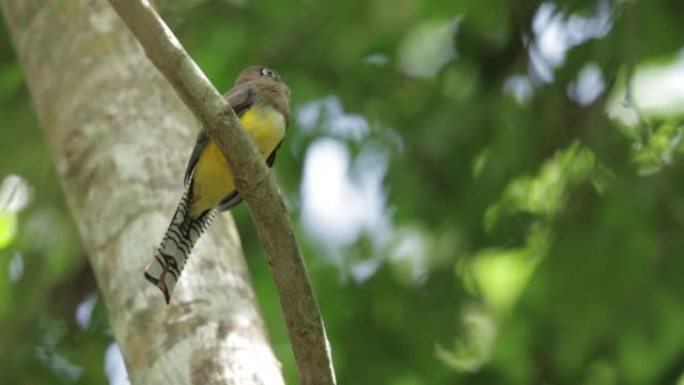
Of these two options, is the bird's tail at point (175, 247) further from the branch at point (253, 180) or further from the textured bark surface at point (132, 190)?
the branch at point (253, 180)

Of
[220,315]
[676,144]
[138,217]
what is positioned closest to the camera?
[220,315]

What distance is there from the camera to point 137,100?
162 inches

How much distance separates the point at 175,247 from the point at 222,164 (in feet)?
1.23

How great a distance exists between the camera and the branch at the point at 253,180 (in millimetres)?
2592

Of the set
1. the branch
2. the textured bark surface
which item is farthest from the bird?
the branch

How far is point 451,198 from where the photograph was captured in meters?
5.27

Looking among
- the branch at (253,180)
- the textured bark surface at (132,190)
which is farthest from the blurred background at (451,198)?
the branch at (253,180)

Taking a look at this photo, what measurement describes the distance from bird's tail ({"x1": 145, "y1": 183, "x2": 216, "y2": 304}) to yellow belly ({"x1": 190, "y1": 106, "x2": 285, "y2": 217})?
0.04m

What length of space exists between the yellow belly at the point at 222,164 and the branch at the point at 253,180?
0.85m

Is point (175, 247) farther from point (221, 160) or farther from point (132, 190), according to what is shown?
point (132, 190)

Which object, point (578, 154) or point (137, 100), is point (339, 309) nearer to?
point (578, 154)

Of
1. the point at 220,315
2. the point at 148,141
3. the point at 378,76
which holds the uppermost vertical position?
the point at 378,76

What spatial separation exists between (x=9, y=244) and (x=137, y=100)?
162 centimetres

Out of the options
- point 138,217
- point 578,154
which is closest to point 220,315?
point 138,217
